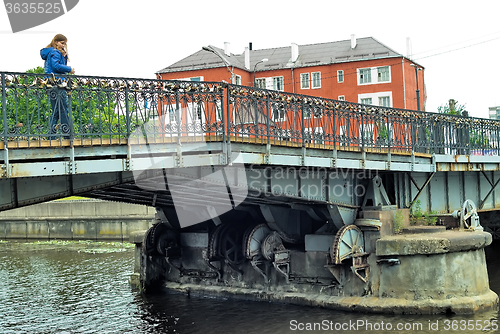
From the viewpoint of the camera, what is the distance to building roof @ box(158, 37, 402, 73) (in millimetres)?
53594

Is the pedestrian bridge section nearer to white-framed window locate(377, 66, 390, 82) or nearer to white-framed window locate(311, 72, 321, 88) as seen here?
white-framed window locate(377, 66, 390, 82)

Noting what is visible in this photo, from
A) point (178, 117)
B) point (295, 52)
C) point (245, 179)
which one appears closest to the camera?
point (178, 117)

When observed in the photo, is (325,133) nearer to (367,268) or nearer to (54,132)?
(367,268)

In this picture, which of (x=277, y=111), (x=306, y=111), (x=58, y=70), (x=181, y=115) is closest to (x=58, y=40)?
(x=58, y=70)

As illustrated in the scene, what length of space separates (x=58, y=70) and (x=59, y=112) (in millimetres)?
1387

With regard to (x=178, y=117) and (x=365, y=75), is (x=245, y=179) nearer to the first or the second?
(x=178, y=117)

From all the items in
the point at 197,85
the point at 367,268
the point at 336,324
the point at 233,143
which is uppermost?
the point at 197,85

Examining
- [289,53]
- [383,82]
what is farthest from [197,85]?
[289,53]

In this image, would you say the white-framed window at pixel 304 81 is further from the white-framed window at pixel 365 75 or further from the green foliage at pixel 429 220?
the green foliage at pixel 429 220

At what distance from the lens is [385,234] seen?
754 inches

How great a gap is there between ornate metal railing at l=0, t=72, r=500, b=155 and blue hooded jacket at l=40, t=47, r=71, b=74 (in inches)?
30.9

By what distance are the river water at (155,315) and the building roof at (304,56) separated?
1150 inches

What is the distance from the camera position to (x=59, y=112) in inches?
500

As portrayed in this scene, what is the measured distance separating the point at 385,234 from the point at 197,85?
7.81m
